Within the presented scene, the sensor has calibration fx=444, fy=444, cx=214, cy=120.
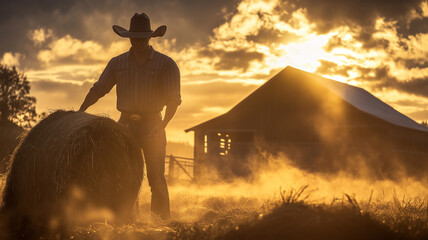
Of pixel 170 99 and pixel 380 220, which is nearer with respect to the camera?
pixel 380 220

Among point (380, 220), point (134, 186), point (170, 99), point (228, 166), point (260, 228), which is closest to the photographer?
point (260, 228)

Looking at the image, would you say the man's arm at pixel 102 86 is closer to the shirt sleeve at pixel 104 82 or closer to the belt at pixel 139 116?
the shirt sleeve at pixel 104 82

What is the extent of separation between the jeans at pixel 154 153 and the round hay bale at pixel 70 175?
467 mm

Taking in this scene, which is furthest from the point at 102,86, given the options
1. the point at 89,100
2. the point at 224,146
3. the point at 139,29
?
the point at 224,146

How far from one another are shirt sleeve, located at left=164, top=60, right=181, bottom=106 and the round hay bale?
2.89 ft

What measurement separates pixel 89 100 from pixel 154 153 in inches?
43.9

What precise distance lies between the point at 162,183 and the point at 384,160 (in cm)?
1295

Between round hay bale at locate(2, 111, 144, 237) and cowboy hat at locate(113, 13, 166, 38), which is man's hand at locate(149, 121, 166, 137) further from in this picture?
cowboy hat at locate(113, 13, 166, 38)

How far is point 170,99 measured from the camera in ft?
19.0

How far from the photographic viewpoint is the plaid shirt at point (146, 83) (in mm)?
5781

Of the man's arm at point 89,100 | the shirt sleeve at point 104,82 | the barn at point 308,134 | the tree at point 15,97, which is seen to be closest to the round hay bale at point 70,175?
the man's arm at point 89,100

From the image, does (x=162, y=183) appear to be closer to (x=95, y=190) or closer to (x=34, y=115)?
(x=95, y=190)

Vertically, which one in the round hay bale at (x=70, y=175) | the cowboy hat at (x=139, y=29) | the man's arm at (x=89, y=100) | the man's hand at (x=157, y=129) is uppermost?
the cowboy hat at (x=139, y=29)

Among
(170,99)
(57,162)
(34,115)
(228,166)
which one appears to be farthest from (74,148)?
(34,115)
